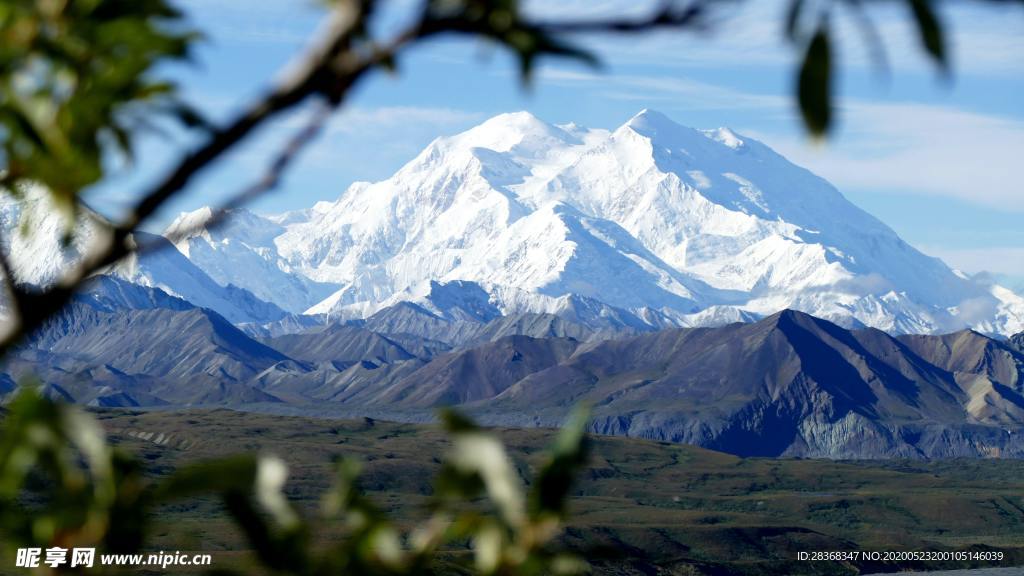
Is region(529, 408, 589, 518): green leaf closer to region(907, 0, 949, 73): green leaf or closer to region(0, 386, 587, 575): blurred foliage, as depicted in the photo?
region(0, 386, 587, 575): blurred foliage

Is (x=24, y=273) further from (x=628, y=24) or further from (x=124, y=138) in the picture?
(x=628, y=24)

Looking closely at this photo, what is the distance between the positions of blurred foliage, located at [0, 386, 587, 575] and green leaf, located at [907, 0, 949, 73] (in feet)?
3.65

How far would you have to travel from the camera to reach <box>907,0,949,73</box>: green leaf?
2902 millimetres

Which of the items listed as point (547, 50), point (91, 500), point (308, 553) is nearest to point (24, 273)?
point (91, 500)

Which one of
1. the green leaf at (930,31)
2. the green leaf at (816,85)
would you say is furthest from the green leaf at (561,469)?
the green leaf at (930,31)

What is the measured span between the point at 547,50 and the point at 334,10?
538mm

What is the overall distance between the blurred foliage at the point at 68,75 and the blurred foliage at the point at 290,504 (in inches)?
26.5

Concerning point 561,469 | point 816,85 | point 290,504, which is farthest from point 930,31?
point 290,504

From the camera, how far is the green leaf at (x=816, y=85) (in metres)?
2.94

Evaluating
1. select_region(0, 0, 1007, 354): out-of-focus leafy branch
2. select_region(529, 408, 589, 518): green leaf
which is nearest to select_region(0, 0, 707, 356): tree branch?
select_region(0, 0, 1007, 354): out-of-focus leafy branch

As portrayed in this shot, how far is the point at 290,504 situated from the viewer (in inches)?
148

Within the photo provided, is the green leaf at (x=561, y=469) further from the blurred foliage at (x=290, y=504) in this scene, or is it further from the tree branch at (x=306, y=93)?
the tree branch at (x=306, y=93)

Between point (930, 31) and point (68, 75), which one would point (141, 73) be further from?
point (930, 31)

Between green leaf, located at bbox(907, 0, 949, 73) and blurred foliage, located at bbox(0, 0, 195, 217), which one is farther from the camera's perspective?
blurred foliage, located at bbox(0, 0, 195, 217)
